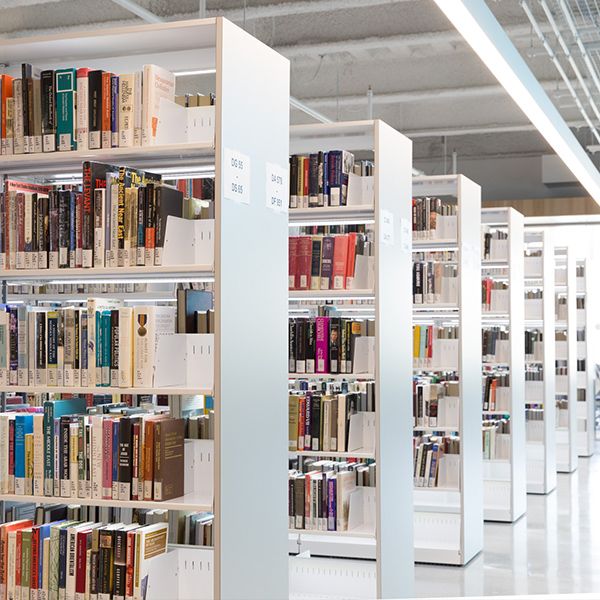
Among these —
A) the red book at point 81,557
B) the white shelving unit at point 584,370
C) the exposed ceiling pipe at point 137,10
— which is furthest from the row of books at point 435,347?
the white shelving unit at point 584,370

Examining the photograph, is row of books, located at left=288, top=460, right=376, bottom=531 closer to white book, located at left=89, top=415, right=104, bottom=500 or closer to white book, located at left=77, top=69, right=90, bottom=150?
white book, located at left=89, top=415, right=104, bottom=500

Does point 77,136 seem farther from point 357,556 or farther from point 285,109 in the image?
point 357,556

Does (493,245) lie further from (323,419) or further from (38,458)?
(38,458)

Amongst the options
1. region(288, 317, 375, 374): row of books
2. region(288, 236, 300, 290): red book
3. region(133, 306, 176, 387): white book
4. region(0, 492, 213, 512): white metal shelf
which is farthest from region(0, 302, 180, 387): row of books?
region(288, 317, 375, 374): row of books

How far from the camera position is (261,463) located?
397 cm

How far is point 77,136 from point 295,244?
6.76ft

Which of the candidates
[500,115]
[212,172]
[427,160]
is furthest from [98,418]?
[427,160]

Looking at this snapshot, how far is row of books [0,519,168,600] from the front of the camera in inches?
147

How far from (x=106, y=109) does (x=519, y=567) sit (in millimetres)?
4553

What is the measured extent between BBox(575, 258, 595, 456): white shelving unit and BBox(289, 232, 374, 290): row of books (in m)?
8.08

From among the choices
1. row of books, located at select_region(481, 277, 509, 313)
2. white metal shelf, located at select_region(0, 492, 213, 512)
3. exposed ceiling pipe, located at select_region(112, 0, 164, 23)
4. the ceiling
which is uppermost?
the ceiling

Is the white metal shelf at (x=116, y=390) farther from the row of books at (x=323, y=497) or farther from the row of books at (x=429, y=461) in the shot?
the row of books at (x=429, y=461)

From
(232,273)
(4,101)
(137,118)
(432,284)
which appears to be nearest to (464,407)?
(432,284)

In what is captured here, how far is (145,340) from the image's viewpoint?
375cm
